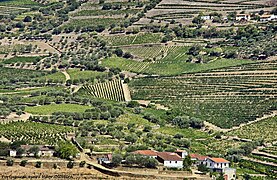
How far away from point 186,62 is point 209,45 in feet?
24.0

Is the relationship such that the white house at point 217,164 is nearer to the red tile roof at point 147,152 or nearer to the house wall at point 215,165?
the house wall at point 215,165

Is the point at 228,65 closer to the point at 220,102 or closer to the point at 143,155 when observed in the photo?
the point at 220,102

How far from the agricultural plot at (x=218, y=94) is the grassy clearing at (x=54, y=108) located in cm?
994

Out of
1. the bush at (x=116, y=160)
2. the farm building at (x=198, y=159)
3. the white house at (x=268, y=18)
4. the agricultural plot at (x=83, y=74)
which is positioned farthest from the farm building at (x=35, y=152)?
the white house at (x=268, y=18)

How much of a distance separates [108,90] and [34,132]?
32.2 m

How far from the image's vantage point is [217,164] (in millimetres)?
93750

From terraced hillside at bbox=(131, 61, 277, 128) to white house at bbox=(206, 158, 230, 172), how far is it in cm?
1929

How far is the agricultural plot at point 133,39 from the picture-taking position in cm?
16350

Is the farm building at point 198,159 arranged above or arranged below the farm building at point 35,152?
below

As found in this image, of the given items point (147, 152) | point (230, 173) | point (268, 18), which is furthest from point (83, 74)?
point (230, 173)

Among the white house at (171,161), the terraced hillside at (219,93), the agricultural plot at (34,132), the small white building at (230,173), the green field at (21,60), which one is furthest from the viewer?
the green field at (21,60)

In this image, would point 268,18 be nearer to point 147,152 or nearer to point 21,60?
point 21,60

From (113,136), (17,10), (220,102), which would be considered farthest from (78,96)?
(17,10)

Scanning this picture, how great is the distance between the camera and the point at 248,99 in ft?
409
